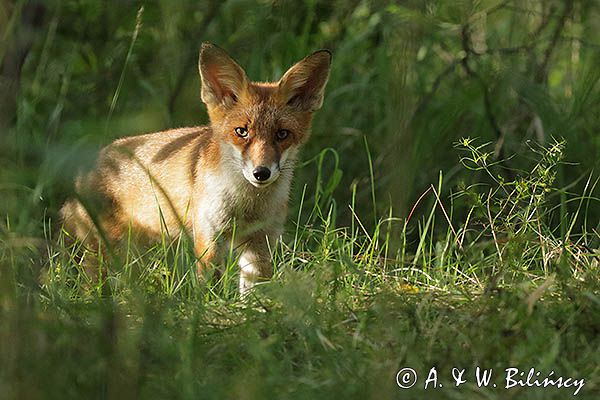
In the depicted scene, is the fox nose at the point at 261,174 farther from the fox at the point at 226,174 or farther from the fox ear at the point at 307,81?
the fox ear at the point at 307,81

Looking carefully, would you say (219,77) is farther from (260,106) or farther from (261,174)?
(261,174)

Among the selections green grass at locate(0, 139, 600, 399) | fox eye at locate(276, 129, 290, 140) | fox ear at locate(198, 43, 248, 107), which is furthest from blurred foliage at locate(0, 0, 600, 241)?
green grass at locate(0, 139, 600, 399)

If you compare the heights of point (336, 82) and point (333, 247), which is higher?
point (336, 82)

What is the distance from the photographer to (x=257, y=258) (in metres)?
4.72

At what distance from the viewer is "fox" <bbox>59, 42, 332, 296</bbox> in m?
4.77

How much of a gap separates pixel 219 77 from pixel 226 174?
0.55 metres

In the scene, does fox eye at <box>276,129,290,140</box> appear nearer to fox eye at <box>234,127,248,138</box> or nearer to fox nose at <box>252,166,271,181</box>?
fox eye at <box>234,127,248,138</box>

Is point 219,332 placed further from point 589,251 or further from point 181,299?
point 589,251

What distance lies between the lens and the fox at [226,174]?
4766 millimetres

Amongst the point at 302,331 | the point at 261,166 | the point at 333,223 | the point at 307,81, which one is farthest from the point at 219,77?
the point at 302,331

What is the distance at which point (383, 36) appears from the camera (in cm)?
669

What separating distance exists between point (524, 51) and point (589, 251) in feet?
8.35

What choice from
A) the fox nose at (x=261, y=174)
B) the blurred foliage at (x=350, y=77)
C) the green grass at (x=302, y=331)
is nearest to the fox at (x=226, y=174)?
the fox nose at (x=261, y=174)

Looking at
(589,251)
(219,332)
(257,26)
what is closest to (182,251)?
(219,332)
